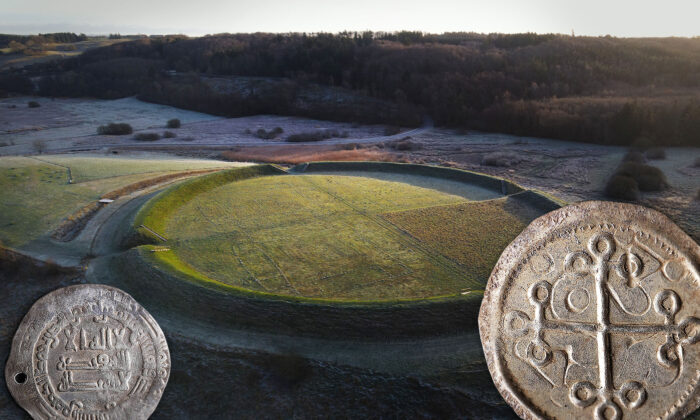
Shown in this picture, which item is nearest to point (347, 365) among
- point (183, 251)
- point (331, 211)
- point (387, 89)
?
point (183, 251)

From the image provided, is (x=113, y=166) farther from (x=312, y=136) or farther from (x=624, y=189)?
(x=624, y=189)

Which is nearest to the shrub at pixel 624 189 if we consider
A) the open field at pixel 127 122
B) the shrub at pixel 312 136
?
the open field at pixel 127 122

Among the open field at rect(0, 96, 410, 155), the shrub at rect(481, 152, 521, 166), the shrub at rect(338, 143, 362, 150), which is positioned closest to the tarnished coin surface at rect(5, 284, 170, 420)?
the shrub at rect(481, 152, 521, 166)

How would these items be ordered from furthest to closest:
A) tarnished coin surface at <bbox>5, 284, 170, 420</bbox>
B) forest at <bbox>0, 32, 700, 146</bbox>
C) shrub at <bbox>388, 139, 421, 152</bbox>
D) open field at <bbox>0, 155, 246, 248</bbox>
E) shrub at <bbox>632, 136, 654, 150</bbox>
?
shrub at <bbox>388, 139, 421, 152</bbox> → forest at <bbox>0, 32, 700, 146</bbox> → shrub at <bbox>632, 136, 654, 150</bbox> → open field at <bbox>0, 155, 246, 248</bbox> → tarnished coin surface at <bbox>5, 284, 170, 420</bbox>

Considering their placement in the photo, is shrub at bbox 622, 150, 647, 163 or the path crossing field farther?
shrub at bbox 622, 150, 647, 163

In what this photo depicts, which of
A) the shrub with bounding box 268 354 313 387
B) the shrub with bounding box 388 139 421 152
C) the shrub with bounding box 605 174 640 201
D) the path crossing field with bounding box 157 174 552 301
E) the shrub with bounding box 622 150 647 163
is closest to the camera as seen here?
the shrub with bounding box 268 354 313 387

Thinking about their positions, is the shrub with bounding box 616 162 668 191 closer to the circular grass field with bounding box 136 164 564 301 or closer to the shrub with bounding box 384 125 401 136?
the circular grass field with bounding box 136 164 564 301

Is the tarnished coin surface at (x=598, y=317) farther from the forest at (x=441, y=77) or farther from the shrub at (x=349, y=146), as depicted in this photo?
the shrub at (x=349, y=146)

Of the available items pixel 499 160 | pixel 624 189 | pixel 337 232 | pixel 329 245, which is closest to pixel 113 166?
pixel 337 232
